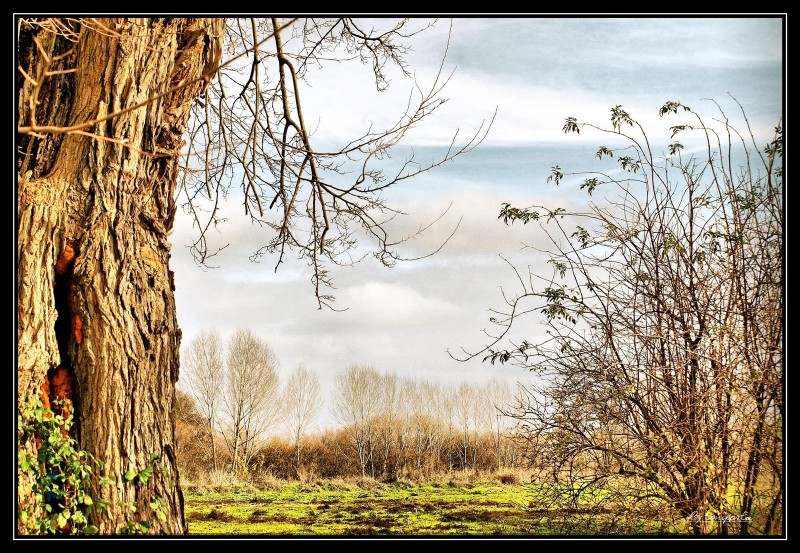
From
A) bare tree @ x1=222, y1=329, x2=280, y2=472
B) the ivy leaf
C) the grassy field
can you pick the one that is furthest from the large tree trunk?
bare tree @ x1=222, y1=329, x2=280, y2=472

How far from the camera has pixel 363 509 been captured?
10281 mm

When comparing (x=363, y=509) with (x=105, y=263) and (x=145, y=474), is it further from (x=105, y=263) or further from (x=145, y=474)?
(x=105, y=263)

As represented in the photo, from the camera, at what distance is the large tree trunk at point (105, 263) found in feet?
10.7

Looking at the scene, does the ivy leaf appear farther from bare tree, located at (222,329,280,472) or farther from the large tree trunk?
bare tree, located at (222,329,280,472)

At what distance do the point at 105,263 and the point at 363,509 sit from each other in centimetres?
778

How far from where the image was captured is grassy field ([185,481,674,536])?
8203 millimetres

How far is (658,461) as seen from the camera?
4391 mm

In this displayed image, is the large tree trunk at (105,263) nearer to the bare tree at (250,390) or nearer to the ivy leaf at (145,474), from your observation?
the ivy leaf at (145,474)

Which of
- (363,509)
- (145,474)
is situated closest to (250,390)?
(363,509)

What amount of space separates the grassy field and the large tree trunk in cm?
399

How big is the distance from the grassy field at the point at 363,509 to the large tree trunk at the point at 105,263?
3.99 metres
